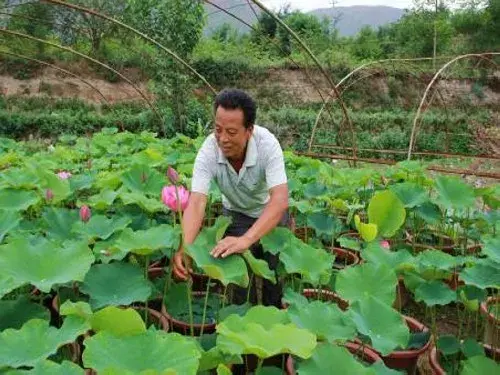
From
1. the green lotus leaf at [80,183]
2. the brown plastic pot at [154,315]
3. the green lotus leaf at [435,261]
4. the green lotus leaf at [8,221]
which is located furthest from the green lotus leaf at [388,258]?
the green lotus leaf at [80,183]

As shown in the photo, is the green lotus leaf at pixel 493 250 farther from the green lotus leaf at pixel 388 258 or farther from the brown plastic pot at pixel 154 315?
the brown plastic pot at pixel 154 315

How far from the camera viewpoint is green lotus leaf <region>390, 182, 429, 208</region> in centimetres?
300

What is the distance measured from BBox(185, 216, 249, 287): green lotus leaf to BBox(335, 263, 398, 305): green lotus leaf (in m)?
0.32

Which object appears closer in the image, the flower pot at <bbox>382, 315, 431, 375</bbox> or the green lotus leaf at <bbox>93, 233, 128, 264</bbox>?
the green lotus leaf at <bbox>93, 233, 128, 264</bbox>

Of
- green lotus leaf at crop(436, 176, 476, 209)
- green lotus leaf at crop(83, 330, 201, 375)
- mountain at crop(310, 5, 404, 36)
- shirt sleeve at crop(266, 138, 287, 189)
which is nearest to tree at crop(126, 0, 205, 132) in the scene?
green lotus leaf at crop(436, 176, 476, 209)

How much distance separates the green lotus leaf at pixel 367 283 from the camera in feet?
5.77

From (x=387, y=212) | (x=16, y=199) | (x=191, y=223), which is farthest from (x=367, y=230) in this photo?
(x=16, y=199)

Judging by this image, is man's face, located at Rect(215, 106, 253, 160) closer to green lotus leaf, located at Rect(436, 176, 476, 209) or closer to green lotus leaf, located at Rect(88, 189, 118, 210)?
green lotus leaf, located at Rect(88, 189, 118, 210)

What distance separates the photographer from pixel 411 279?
2.10m

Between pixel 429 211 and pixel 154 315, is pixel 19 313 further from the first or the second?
pixel 429 211

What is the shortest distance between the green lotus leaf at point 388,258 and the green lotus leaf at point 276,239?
0.28m

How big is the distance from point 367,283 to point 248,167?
2.27ft

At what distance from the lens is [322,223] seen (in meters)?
2.77

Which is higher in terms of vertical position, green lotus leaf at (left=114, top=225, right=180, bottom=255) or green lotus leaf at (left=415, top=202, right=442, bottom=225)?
green lotus leaf at (left=114, top=225, right=180, bottom=255)
